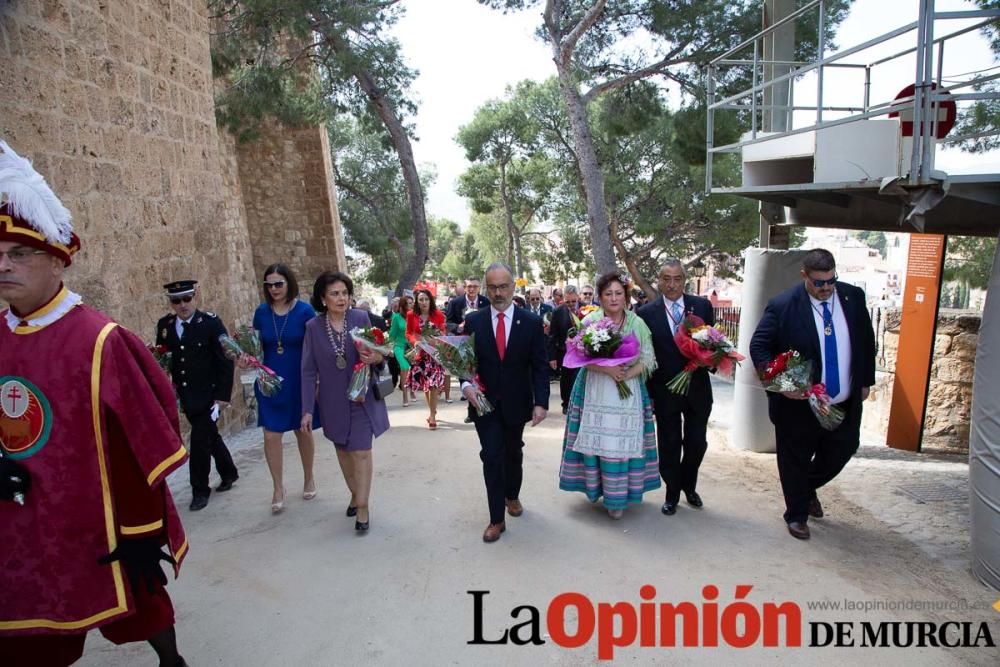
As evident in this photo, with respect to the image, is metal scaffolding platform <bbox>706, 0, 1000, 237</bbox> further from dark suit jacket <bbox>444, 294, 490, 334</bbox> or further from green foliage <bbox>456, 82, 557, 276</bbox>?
green foliage <bbox>456, 82, 557, 276</bbox>

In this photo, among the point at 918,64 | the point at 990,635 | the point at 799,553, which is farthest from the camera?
the point at 799,553

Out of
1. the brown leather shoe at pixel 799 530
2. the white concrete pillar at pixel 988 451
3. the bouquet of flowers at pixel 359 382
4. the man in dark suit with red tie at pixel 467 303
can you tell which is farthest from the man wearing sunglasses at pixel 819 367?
the man in dark suit with red tie at pixel 467 303

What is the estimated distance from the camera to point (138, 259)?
5902mm

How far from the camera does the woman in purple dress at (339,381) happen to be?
4.36 metres

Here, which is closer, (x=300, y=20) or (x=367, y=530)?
(x=367, y=530)

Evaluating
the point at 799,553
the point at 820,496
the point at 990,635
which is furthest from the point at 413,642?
the point at 820,496

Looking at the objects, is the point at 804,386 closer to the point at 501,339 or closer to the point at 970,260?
the point at 501,339

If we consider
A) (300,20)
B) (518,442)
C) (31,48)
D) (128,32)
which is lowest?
(518,442)

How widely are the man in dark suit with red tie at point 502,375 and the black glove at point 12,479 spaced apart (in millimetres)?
2535

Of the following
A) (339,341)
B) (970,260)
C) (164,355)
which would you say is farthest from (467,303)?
(970,260)

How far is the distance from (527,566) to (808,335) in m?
2.45

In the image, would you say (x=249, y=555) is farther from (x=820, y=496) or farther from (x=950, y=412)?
(x=950, y=412)

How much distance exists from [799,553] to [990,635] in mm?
1071

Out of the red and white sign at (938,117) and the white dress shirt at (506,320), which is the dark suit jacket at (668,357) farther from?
the red and white sign at (938,117)
